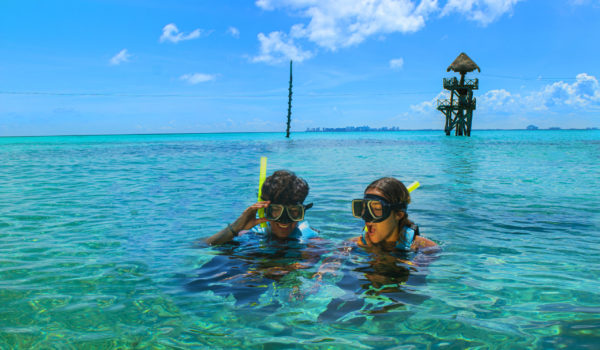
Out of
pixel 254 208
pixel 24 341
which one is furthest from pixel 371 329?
pixel 24 341

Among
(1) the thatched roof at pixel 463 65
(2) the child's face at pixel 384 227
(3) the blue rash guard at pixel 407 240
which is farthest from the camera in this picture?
(1) the thatched roof at pixel 463 65

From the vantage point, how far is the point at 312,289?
13.1 feet

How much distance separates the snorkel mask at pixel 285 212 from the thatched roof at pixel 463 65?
5309cm

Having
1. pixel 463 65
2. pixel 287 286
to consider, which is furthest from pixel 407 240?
pixel 463 65

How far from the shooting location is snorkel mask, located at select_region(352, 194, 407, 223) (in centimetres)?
455

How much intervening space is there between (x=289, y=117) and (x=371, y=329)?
62.0 metres

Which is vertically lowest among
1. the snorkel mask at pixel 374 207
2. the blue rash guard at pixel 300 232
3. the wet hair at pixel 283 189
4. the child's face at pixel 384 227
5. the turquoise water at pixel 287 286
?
the turquoise water at pixel 287 286

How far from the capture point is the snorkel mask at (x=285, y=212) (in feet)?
15.4

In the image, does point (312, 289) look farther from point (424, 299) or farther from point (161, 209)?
point (161, 209)

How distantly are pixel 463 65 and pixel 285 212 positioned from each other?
53.3 m

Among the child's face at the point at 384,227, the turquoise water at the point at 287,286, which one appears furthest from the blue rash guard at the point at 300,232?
the child's face at the point at 384,227

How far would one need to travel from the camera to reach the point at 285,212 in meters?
4.71

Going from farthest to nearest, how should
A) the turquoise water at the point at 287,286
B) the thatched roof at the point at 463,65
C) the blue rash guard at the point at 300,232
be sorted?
1. the thatched roof at the point at 463,65
2. the blue rash guard at the point at 300,232
3. the turquoise water at the point at 287,286

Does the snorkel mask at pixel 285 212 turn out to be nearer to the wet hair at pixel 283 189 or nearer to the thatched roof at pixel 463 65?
the wet hair at pixel 283 189
